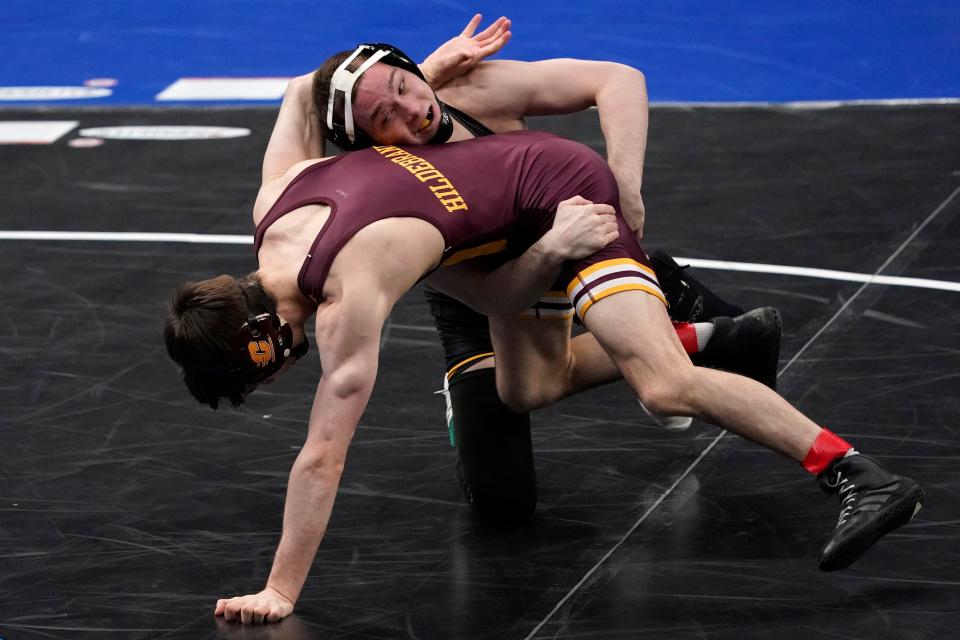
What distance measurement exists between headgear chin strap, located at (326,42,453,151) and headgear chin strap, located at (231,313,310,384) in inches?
28.0

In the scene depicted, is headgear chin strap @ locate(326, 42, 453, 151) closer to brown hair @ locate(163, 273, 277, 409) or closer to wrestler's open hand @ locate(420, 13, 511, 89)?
wrestler's open hand @ locate(420, 13, 511, 89)

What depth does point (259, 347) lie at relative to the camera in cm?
384

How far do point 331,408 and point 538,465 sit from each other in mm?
1333

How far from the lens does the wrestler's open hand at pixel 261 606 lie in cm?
393

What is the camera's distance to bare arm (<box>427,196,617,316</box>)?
13.6ft

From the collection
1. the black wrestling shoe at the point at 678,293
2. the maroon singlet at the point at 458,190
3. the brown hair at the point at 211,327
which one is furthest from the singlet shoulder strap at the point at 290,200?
the black wrestling shoe at the point at 678,293

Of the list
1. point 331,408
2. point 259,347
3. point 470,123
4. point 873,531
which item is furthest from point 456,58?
point 873,531

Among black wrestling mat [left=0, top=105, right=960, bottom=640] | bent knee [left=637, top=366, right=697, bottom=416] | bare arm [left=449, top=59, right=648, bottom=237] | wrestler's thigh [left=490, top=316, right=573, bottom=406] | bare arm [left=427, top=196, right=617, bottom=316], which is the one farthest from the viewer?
wrestler's thigh [left=490, top=316, right=573, bottom=406]

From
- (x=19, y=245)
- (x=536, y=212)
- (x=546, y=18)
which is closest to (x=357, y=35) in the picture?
(x=546, y=18)

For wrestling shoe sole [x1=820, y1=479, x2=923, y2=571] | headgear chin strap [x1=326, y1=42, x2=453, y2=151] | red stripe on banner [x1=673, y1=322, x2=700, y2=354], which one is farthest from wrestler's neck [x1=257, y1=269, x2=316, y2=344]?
wrestling shoe sole [x1=820, y1=479, x2=923, y2=571]

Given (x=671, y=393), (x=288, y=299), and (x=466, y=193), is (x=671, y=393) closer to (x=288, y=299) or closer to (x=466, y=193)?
(x=466, y=193)

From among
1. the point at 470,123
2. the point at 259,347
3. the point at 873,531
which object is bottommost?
the point at 873,531

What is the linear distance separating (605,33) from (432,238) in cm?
622

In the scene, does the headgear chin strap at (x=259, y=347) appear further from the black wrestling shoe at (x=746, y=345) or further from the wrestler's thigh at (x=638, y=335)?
the black wrestling shoe at (x=746, y=345)
